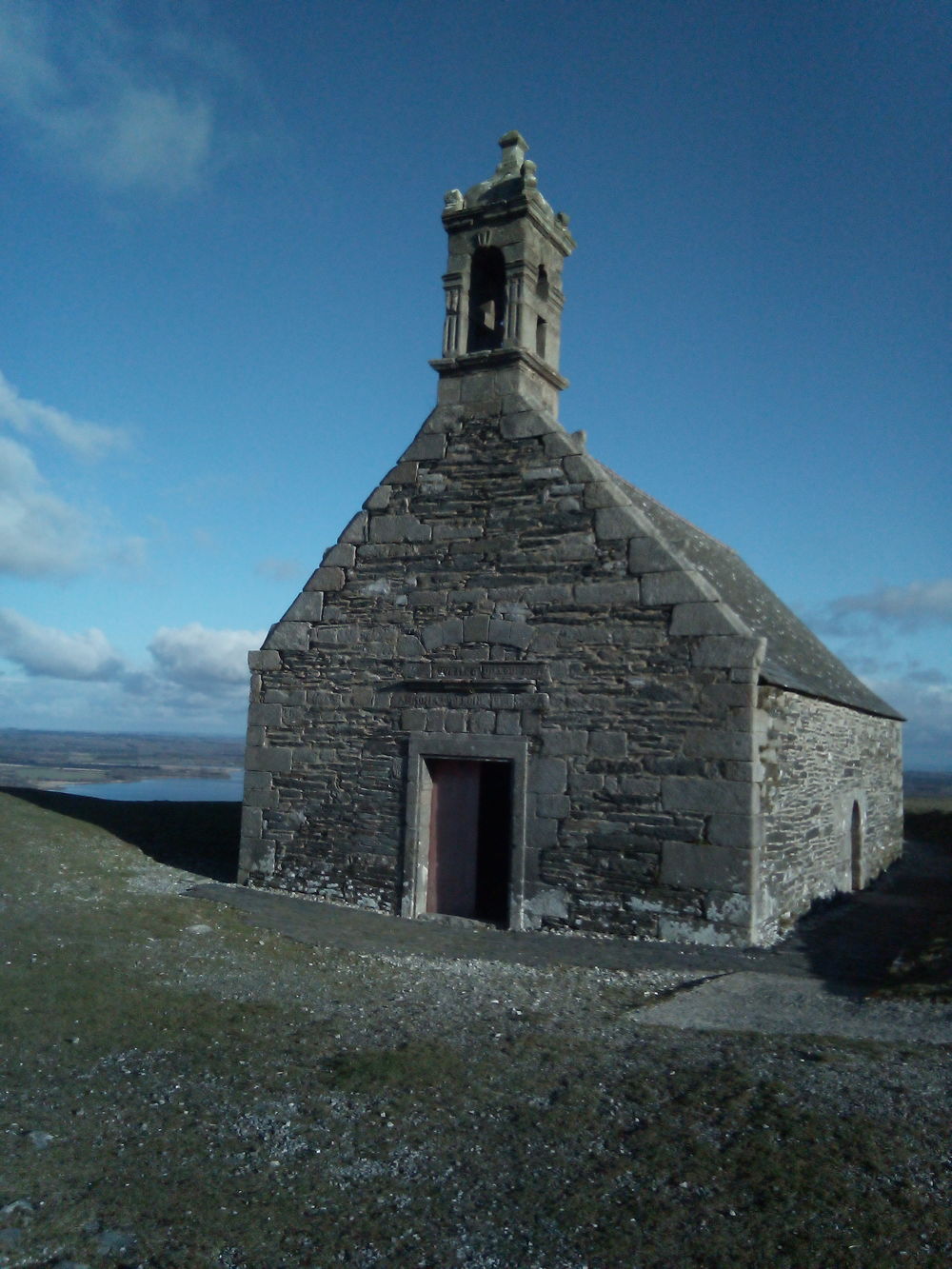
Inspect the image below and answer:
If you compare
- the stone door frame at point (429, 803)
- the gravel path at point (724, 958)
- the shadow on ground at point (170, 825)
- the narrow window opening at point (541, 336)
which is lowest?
the gravel path at point (724, 958)

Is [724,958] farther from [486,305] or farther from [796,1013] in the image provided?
[486,305]

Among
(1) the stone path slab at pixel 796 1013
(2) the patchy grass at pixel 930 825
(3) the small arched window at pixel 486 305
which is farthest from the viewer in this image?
(2) the patchy grass at pixel 930 825

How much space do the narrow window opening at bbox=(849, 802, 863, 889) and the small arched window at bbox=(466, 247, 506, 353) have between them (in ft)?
27.9

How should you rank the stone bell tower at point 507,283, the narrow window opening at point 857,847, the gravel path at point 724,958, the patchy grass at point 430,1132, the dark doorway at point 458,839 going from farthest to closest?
the narrow window opening at point 857,847 → the stone bell tower at point 507,283 → the dark doorway at point 458,839 → the gravel path at point 724,958 → the patchy grass at point 430,1132

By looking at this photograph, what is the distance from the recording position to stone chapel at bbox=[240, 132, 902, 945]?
30.3 ft

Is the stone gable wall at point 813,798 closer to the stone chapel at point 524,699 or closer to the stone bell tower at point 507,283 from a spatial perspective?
the stone chapel at point 524,699

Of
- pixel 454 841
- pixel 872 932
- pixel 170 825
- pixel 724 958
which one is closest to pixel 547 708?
pixel 454 841

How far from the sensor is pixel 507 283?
11688 millimetres

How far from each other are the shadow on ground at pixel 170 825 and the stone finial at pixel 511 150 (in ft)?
32.9

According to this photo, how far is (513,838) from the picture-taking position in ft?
32.7

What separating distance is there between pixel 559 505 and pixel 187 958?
19.4 ft

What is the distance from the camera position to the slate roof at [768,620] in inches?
430

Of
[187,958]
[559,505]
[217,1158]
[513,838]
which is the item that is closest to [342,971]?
[187,958]

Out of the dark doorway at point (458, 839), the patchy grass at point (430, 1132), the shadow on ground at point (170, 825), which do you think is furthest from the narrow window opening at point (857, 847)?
the shadow on ground at point (170, 825)
